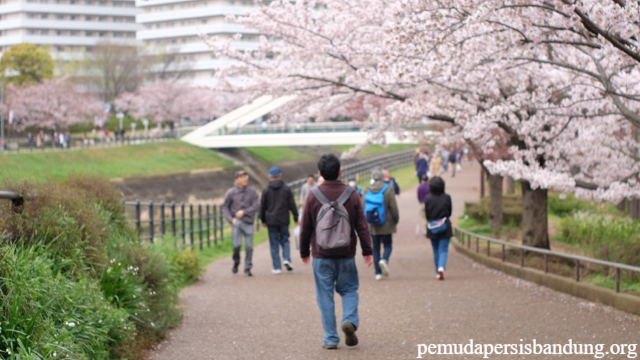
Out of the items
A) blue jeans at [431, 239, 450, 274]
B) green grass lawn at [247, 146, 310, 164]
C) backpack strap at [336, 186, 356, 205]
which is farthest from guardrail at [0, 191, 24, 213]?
green grass lawn at [247, 146, 310, 164]

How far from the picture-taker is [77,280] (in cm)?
653

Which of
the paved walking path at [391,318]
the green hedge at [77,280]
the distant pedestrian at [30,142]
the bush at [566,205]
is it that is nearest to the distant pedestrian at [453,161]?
the bush at [566,205]

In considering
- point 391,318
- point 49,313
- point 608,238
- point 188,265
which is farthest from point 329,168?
point 608,238

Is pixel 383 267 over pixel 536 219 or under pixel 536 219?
under

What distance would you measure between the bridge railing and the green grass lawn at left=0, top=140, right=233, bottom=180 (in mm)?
26294

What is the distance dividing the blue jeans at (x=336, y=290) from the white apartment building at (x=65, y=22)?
263 feet

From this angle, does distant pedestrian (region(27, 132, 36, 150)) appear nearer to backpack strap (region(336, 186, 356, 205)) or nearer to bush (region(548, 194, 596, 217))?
bush (region(548, 194, 596, 217))

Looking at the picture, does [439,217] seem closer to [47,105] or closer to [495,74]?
[495,74]

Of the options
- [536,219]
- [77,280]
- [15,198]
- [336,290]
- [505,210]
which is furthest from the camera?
[505,210]

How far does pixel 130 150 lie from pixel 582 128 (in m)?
42.7

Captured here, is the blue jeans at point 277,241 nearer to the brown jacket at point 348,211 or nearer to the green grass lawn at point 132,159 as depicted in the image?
the brown jacket at point 348,211

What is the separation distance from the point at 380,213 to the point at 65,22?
8217 cm

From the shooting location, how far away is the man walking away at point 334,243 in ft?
22.7

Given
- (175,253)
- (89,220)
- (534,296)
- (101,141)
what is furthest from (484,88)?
(101,141)
